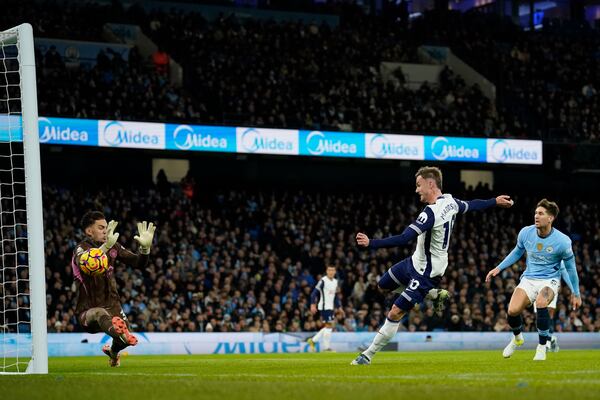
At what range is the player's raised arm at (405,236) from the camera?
11642 mm

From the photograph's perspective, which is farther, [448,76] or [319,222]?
[448,76]

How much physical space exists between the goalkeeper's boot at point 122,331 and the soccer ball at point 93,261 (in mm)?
Answer: 641

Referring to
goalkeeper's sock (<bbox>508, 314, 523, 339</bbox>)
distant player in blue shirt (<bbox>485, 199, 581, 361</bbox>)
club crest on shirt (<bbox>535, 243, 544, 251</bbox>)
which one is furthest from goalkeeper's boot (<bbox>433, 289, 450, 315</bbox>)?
club crest on shirt (<bbox>535, 243, 544, 251</bbox>)

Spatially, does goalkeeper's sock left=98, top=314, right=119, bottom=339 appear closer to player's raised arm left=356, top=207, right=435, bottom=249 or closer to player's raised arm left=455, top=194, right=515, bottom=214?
player's raised arm left=356, top=207, right=435, bottom=249

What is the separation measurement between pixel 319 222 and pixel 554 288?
68.5 ft

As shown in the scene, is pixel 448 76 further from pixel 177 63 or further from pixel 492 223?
pixel 177 63

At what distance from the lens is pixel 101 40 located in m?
37.6

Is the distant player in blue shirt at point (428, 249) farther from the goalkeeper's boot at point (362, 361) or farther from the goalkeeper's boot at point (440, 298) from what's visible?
the goalkeeper's boot at point (362, 361)

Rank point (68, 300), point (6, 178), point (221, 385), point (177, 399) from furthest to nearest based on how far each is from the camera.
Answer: point (6, 178) < point (68, 300) < point (221, 385) < point (177, 399)

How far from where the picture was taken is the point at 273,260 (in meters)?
32.0

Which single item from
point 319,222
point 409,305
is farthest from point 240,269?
point 409,305

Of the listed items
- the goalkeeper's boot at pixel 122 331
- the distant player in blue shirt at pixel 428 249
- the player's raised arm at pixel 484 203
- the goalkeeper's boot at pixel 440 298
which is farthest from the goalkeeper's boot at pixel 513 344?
the goalkeeper's boot at pixel 122 331

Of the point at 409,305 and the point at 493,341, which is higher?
the point at 409,305

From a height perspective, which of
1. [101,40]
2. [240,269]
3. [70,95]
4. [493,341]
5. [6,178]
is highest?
[101,40]
